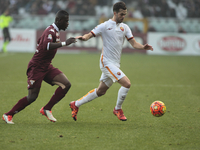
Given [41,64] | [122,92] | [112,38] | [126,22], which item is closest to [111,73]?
[122,92]

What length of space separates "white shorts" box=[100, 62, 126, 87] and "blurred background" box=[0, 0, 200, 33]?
52.7ft

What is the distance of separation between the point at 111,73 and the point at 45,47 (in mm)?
1277

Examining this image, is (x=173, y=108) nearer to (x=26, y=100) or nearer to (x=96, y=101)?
(x=96, y=101)

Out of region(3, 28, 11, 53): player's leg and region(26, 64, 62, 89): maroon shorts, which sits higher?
region(26, 64, 62, 89): maroon shorts

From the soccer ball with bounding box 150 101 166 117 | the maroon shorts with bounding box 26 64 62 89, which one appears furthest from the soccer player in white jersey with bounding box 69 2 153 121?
the maroon shorts with bounding box 26 64 62 89

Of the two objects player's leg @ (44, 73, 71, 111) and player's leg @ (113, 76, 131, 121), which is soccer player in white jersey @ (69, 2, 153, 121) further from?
player's leg @ (44, 73, 71, 111)

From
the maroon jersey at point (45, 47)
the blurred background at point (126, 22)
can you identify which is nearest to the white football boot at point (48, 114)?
the maroon jersey at point (45, 47)

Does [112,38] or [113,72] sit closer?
[113,72]

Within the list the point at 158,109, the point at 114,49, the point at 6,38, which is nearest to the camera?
the point at 158,109

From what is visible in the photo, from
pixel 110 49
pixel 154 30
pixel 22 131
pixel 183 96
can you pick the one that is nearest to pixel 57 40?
pixel 110 49

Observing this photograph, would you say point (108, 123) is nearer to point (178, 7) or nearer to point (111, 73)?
point (111, 73)

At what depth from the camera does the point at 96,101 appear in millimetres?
7348

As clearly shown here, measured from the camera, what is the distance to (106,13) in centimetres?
2405

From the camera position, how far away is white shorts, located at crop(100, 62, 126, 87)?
541 centimetres
